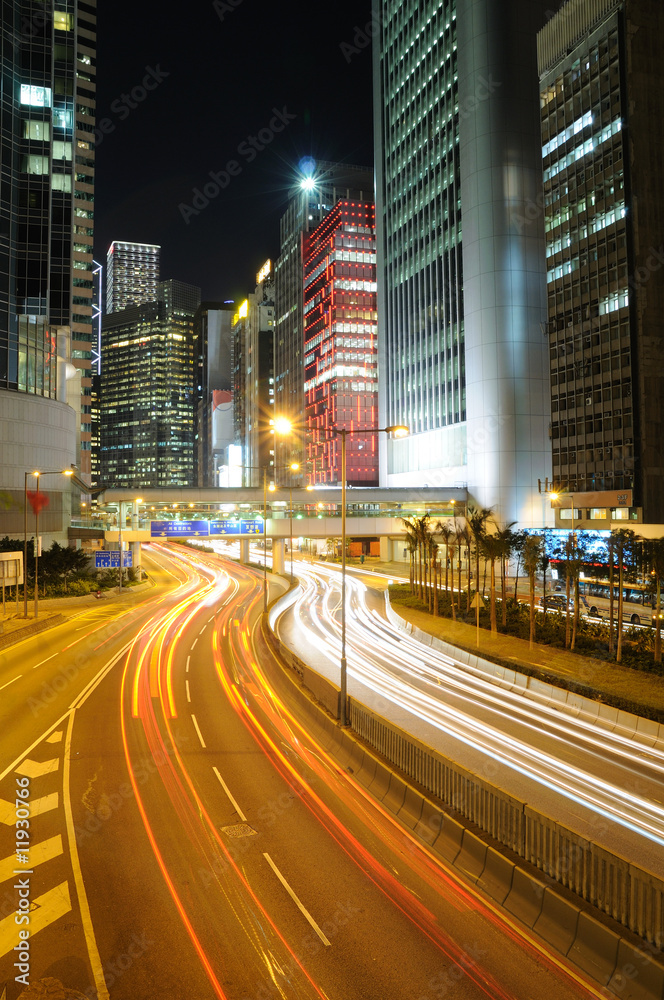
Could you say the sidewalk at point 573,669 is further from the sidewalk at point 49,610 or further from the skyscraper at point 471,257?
the skyscraper at point 471,257

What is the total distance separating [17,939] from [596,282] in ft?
268

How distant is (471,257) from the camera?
3516 inches

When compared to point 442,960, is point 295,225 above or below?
above

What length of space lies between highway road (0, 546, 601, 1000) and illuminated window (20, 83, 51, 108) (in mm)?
70441

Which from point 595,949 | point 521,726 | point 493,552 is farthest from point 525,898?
point 493,552

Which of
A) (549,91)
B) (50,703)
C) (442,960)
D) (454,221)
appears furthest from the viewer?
(454,221)

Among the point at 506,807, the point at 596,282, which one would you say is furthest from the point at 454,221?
the point at 506,807

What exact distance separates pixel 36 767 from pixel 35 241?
65.4 meters

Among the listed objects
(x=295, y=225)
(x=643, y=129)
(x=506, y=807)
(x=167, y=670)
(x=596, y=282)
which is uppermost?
(x=295, y=225)

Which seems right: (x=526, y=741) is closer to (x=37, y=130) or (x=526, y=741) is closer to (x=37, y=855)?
(x=37, y=855)

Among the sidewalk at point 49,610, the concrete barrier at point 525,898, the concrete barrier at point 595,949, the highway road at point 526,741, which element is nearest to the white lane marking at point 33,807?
the concrete barrier at point 525,898

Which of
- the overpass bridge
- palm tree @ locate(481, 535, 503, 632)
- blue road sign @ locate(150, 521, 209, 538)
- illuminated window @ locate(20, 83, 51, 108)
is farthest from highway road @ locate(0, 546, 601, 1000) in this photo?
illuminated window @ locate(20, 83, 51, 108)

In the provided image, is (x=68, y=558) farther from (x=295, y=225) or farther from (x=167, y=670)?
(x=295, y=225)

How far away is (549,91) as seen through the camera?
82.1 m
